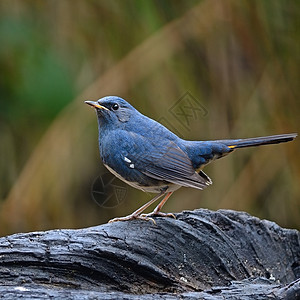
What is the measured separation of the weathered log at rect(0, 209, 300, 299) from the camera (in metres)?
2.84

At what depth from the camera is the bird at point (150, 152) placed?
12.2 ft

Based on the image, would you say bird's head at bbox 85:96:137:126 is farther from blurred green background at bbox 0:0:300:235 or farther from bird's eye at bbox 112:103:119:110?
blurred green background at bbox 0:0:300:235

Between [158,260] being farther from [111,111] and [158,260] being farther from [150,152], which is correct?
[111,111]

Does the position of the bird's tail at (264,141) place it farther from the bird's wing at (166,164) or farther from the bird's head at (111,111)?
the bird's head at (111,111)

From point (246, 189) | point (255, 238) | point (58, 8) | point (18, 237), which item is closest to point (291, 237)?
point (255, 238)

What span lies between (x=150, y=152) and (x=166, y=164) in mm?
130

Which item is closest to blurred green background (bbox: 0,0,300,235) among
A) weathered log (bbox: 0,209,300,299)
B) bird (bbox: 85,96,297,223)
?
bird (bbox: 85,96,297,223)

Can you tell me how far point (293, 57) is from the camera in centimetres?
585

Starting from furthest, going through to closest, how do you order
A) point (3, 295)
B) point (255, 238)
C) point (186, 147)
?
point (186, 147) < point (255, 238) < point (3, 295)

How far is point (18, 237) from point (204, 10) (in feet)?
11.8

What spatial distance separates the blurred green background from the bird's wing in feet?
6.70

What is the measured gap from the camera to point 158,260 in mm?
3168

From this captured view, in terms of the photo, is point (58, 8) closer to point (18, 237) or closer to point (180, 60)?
point (180, 60)

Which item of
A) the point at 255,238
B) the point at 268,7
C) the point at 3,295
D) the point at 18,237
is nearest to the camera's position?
the point at 3,295
